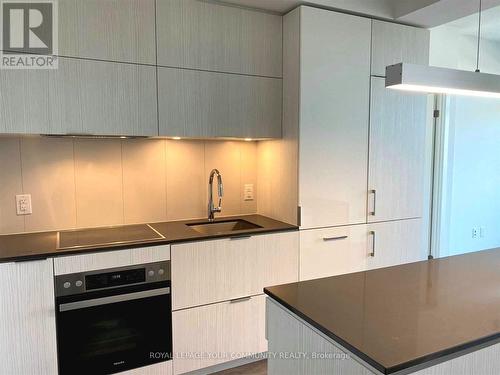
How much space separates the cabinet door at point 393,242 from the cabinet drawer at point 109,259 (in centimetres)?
152

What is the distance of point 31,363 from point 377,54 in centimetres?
278

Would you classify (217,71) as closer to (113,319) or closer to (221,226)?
(221,226)

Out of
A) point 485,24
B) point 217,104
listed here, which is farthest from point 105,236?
point 485,24

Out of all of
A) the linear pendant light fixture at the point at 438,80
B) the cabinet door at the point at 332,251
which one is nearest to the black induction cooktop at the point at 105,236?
the cabinet door at the point at 332,251

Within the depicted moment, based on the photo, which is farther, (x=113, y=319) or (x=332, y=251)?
(x=332, y=251)

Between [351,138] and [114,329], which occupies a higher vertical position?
[351,138]

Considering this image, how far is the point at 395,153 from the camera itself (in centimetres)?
274

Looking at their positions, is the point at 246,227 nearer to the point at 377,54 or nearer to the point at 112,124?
the point at 112,124

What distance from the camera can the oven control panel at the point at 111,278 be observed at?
71.8 inches

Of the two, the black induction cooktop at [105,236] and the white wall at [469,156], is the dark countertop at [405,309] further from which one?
the white wall at [469,156]

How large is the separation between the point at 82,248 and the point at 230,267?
0.83 metres

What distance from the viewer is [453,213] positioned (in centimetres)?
380

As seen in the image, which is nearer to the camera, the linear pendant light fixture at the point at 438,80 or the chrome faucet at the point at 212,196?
the linear pendant light fixture at the point at 438,80

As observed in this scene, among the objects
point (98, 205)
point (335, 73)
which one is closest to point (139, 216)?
point (98, 205)
